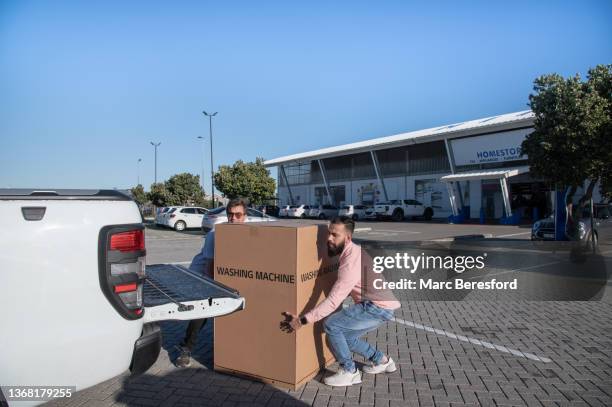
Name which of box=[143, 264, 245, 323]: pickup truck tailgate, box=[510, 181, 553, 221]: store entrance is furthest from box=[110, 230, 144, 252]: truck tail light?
box=[510, 181, 553, 221]: store entrance

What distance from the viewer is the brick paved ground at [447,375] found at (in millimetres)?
3615

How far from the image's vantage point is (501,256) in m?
12.9

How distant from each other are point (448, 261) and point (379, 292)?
8737mm

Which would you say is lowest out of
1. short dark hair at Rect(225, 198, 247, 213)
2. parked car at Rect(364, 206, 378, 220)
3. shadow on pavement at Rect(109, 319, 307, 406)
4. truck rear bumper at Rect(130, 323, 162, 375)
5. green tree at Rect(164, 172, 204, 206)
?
shadow on pavement at Rect(109, 319, 307, 406)

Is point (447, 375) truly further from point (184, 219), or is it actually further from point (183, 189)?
point (183, 189)

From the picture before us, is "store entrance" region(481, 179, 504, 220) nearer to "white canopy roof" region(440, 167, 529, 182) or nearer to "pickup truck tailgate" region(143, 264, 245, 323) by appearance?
A: "white canopy roof" region(440, 167, 529, 182)

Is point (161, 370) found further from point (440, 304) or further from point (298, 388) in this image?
point (440, 304)

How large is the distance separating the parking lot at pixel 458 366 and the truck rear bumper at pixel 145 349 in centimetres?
106

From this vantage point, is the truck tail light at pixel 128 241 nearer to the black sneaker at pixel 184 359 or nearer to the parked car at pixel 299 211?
the black sneaker at pixel 184 359

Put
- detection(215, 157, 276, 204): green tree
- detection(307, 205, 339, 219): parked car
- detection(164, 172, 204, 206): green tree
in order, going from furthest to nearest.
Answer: detection(164, 172, 204, 206): green tree → detection(215, 157, 276, 204): green tree → detection(307, 205, 339, 219): parked car

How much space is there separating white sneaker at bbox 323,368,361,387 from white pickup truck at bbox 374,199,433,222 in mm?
32371

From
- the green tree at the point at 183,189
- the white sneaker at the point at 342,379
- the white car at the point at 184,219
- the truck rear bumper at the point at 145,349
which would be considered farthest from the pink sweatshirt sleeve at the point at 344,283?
the green tree at the point at 183,189

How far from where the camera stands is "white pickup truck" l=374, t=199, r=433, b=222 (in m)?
35.9

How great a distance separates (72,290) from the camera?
7.64 ft
